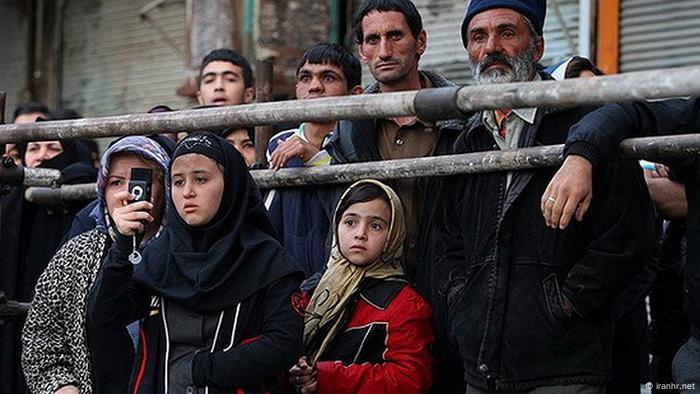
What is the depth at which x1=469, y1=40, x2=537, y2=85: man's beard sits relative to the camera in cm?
423

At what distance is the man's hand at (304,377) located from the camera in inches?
169

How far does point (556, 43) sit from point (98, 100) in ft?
13.9

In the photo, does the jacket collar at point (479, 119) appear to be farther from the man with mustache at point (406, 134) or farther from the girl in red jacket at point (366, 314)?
the girl in red jacket at point (366, 314)

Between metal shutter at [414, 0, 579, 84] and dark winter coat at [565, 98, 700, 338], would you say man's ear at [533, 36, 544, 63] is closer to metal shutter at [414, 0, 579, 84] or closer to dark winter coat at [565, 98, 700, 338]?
dark winter coat at [565, 98, 700, 338]

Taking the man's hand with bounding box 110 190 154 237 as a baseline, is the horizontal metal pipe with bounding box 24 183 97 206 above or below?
above

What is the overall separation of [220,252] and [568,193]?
3.70 feet

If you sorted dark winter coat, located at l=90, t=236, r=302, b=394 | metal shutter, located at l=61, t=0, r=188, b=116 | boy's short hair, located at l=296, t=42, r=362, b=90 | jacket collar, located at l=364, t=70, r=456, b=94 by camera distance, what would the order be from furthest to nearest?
1. metal shutter, located at l=61, t=0, r=188, b=116
2. boy's short hair, located at l=296, t=42, r=362, b=90
3. jacket collar, located at l=364, t=70, r=456, b=94
4. dark winter coat, located at l=90, t=236, r=302, b=394

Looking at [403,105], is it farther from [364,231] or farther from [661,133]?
[364,231]

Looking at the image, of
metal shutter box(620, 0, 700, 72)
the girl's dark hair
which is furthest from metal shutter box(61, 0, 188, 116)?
the girl's dark hair

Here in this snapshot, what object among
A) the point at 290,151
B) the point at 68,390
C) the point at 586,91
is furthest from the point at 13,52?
the point at 586,91

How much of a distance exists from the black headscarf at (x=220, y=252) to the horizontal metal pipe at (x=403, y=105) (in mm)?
194

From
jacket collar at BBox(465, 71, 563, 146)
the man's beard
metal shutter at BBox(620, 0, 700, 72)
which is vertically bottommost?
jacket collar at BBox(465, 71, 563, 146)

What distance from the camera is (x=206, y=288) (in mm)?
4090

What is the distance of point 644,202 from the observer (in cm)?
397
